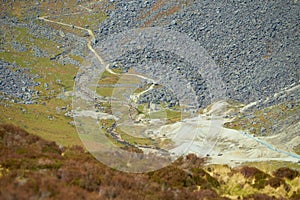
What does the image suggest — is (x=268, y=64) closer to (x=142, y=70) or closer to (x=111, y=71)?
(x=142, y=70)

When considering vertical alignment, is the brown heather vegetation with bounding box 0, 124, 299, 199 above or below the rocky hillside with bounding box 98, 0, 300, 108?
below

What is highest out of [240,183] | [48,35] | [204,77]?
[48,35]

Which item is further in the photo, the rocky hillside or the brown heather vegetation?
the rocky hillside

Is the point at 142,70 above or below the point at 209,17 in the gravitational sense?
below

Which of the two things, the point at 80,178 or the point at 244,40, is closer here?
the point at 80,178

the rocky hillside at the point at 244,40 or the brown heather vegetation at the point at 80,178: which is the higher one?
the rocky hillside at the point at 244,40

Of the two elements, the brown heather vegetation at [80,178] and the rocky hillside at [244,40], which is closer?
the brown heather vegetation at [80,178]

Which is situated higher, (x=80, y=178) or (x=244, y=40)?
(x=244, y=40)

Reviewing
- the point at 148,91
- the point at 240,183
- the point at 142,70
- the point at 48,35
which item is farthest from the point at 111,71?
the point at 240,183
